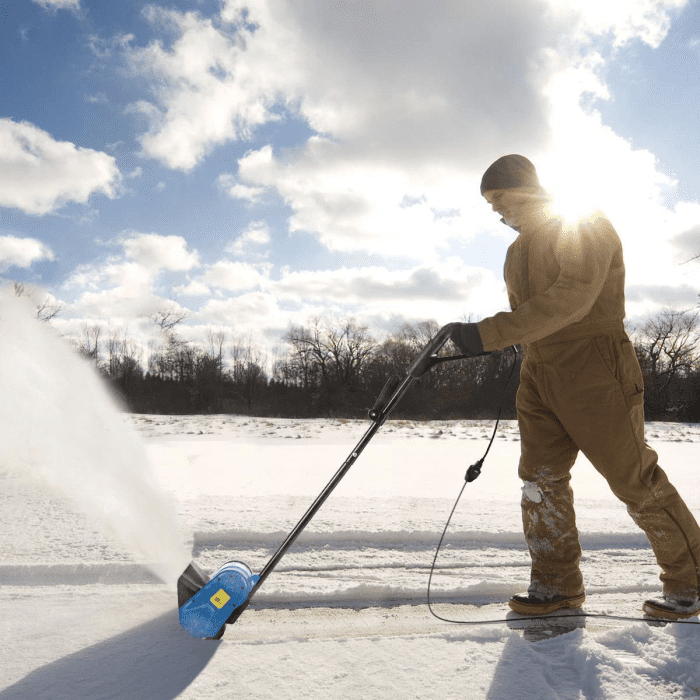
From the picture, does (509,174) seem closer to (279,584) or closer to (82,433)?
(279,584)

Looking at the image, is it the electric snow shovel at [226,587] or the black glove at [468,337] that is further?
the black glove at [468,337]

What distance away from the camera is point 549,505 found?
2.20 m

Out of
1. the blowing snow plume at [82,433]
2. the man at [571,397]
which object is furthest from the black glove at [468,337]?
the blowing snow plume at [82,433]

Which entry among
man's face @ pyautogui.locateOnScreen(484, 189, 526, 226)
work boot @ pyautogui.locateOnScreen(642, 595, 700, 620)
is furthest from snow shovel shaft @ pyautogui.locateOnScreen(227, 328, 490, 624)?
work boot @ pyautogui.locateOnScreen(642, 595, 700, 620)

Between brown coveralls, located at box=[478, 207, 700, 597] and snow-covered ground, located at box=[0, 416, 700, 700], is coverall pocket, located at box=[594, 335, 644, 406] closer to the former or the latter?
brown coveralls, located at box=[478, 207, 700, 597]

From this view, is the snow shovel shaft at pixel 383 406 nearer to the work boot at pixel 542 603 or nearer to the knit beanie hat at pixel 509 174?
the knit beanie hat at pixel 509 174

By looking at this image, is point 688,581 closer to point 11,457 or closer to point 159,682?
point 159,682

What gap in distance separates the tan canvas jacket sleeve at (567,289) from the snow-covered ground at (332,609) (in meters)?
1.11

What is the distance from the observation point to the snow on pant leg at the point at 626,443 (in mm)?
1971

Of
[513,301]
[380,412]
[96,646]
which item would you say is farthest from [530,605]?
[96,646]

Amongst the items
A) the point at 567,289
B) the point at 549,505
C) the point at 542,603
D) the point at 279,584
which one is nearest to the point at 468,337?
the point at 567,289

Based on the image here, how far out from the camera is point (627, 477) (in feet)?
6.47

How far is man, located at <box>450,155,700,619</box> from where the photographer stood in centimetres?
198

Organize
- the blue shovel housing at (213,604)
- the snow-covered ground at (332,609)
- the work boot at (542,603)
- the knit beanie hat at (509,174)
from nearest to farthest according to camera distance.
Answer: the snow-covered ground at (332,609), the blue shovel housing at (213,604), the work boot at (542,603), the knit beanie hat at (509,174)
